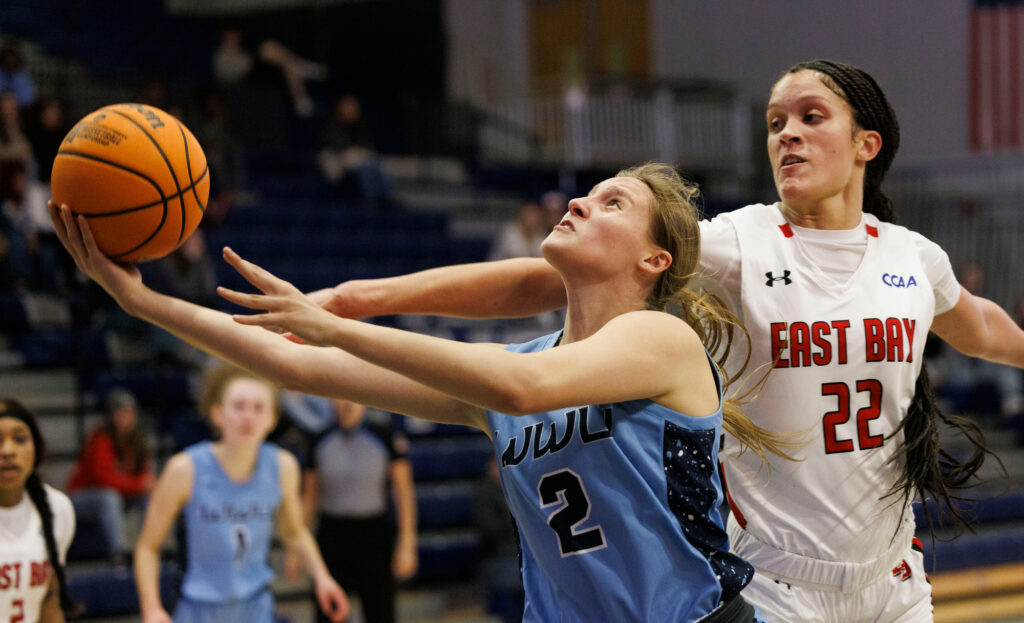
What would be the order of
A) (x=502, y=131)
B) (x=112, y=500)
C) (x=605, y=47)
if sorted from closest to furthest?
1. (x=112, y=500)
2. (x=502, y=131)
3. (x=605, y=47)

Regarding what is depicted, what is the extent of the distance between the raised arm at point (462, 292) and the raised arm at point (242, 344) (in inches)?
12.2

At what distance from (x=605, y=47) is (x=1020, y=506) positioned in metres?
11.0

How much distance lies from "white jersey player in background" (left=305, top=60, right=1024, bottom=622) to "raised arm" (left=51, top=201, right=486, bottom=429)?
34cm

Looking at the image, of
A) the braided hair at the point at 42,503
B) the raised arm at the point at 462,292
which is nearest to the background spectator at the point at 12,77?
the braided hair at the point at 42,503

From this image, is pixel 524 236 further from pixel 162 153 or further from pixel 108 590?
pixel 162 153

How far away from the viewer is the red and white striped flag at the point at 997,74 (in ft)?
44.7

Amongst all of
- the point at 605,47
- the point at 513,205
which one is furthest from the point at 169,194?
the point at 605,47

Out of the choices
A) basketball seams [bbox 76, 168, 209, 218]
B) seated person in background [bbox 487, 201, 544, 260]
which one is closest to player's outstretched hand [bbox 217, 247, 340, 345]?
basketball seams [bbox 76, 168, 209, 218]

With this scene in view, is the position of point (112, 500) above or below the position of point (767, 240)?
below

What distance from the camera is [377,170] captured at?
43.6ft

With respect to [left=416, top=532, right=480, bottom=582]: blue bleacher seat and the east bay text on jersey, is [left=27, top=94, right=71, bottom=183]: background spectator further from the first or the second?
the east bay text on jersey

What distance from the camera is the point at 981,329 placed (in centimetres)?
321

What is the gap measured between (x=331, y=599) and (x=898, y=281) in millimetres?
3609

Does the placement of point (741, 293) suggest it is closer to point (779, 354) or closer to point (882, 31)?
point (779, 354)
